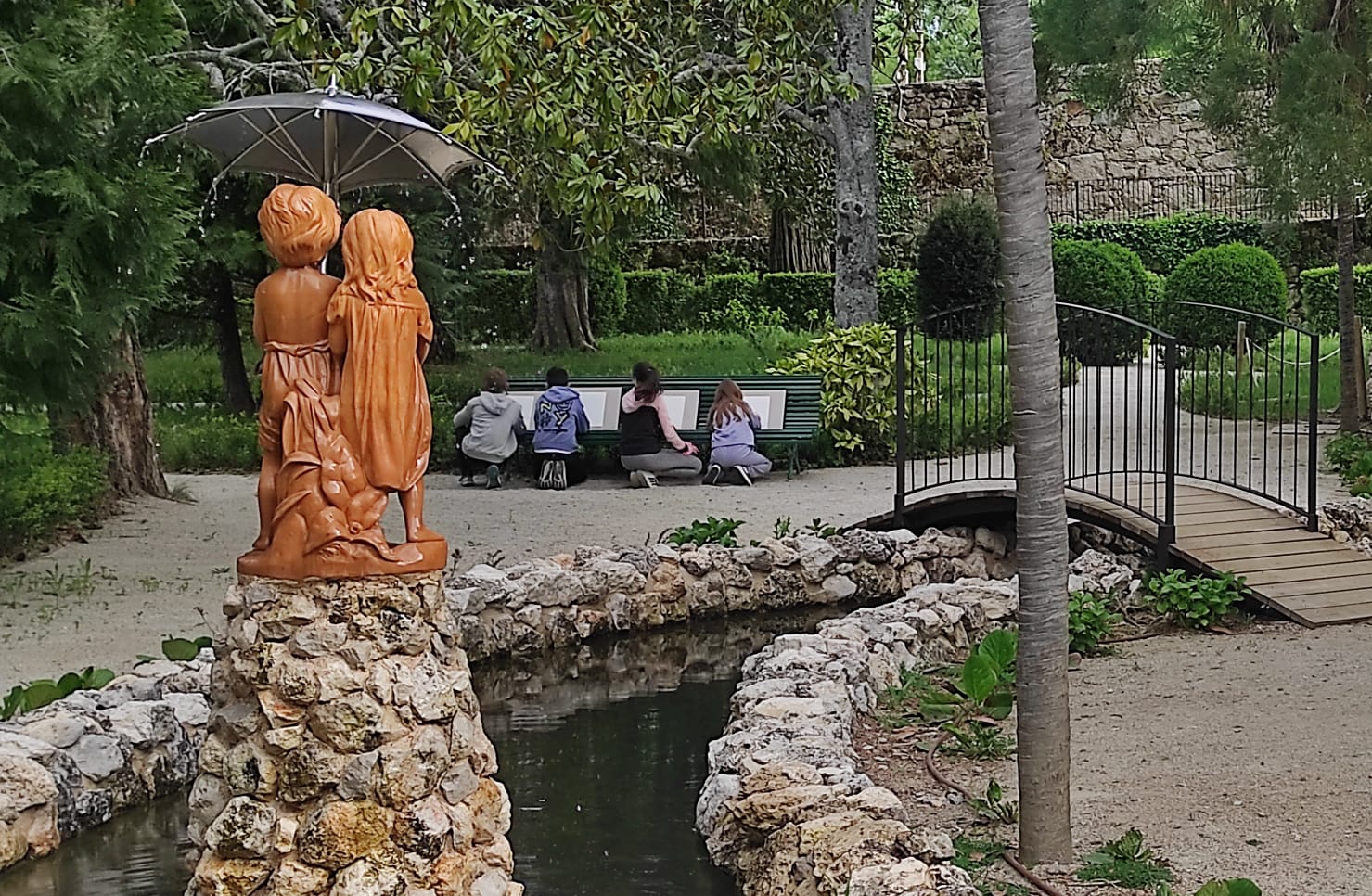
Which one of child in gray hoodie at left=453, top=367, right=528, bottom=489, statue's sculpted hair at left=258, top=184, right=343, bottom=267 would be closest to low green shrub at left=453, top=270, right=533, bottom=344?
child in gray hoodie at left=453, top=367, right=528, bottom=489

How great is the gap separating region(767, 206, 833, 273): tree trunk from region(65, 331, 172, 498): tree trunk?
55.2 feet

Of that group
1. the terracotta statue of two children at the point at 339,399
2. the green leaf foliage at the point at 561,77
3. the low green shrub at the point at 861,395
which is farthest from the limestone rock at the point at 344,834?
the low green shrub at the point at 861,395

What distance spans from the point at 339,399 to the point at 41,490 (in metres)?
7.03

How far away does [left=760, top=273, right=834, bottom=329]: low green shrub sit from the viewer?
27.2m

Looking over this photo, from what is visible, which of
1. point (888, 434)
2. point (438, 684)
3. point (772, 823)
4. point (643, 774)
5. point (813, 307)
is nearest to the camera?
point (438, 684)

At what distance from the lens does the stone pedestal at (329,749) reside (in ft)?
13.6

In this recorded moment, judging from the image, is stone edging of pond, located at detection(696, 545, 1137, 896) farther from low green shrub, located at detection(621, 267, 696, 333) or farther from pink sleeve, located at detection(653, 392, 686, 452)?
low green shrub, located at detection(621, 267, 696, 333)

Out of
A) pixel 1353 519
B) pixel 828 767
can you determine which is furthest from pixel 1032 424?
pixel 1353 519

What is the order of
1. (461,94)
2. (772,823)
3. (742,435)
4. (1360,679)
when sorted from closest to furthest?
1. (772,823)
2. (1360,679)
3. (461,94)
4. (742,435)

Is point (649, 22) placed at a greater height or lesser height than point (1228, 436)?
greater

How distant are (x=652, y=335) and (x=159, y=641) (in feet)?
65.2

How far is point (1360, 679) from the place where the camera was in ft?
24.6

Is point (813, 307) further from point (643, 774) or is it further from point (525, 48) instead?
point (643, 774)

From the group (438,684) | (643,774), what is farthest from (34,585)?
(438,684)
